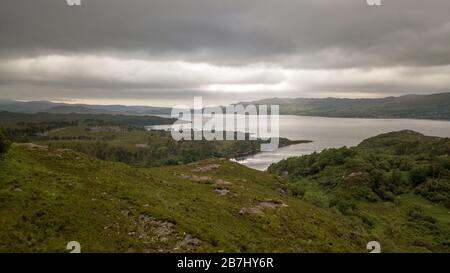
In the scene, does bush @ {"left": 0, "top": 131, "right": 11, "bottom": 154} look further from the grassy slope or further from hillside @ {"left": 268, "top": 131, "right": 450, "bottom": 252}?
hillside @ {"left": 268, "top": 131, "right": 450, "bottom": 252}

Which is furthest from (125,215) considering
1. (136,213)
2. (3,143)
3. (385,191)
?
(385,191)

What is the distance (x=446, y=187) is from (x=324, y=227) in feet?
330

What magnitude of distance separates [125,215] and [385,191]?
109 m

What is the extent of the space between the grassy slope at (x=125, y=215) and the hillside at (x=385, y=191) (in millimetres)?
29853

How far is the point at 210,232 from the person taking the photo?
84.7ft

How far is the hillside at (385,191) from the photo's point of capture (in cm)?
7831

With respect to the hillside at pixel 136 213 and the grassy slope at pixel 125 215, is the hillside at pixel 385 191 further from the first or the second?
the grassy slope at pixel 125 215

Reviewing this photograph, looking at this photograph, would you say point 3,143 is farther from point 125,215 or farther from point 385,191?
point 385,191

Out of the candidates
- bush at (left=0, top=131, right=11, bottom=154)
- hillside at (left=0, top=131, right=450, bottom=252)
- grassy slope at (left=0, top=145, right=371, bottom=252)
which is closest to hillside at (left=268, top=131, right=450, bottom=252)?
hillside at (left=0, top=131, right=450, bottom=252)

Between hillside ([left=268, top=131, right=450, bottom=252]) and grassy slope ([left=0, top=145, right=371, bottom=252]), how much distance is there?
29.9 meters

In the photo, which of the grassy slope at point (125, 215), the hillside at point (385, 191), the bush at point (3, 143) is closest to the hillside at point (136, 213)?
the grassy slope at point (125, 215)

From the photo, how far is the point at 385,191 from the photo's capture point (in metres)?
113
